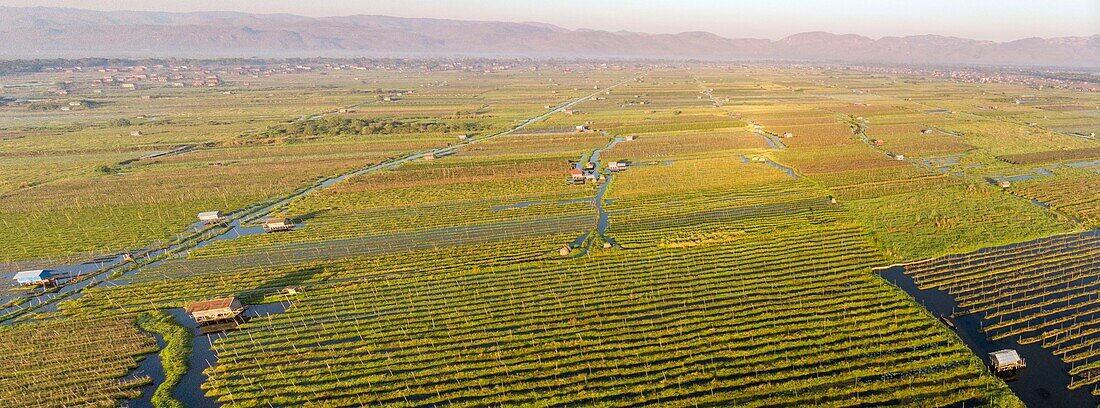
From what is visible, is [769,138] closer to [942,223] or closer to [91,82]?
[942,223]

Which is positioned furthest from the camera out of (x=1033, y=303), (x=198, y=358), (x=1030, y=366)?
(x=1033, y=303)

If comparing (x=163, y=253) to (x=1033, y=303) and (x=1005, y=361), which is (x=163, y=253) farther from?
(x=1033, y=303)

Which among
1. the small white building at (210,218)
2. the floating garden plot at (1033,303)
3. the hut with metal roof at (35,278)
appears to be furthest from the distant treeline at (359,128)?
the floating garden plot at (1033,303)

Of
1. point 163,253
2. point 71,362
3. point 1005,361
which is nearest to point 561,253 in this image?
point 1005,361

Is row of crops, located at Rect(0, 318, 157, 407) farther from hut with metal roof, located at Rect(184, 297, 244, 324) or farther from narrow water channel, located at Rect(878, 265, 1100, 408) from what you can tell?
narrow water channel, located at Rect(878, 265, 1100, 408)

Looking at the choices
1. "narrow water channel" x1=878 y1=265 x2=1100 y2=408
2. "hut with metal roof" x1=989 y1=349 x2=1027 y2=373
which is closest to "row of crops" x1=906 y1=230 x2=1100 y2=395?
"narrow water channel" x1=878 y1=265 x2=1100 y2=408

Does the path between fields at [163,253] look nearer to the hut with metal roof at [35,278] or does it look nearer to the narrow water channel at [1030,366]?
the hut with metal roof at [35,278]
